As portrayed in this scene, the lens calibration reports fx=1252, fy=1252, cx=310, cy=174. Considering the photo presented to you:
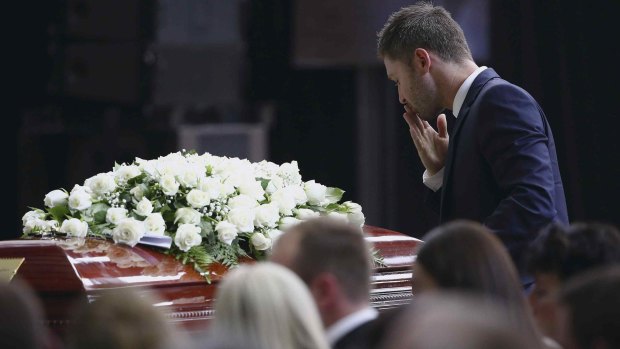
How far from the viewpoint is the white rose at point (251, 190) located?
12.7 feet

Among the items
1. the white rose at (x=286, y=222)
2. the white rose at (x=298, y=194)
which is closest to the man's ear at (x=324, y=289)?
the white rose at (x=286, y=222)

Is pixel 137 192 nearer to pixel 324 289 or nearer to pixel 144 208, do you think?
pixel 144 208

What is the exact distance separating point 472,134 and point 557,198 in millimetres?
325

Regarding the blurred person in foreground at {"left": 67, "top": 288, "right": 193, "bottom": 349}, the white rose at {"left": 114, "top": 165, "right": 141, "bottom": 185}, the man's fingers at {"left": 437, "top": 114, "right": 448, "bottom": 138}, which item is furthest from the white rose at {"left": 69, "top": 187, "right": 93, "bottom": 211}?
the blurred person in foreground at {"left": 67, "top": 288, "right": 193, "bottom": 349}

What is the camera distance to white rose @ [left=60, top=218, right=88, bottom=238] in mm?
3730

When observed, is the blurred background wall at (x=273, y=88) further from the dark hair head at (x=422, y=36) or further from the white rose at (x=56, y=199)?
the white rose at (x=56, y=199)

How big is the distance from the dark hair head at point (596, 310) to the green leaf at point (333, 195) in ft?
6.79

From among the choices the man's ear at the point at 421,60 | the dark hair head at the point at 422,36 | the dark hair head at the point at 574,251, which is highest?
the dark hair head at the point at 422,36

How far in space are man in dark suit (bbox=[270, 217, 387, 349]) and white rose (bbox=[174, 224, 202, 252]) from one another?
2.98 ft

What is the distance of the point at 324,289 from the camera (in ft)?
8.77

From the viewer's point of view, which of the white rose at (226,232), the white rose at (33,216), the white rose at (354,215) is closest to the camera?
the white rose at (226,232)

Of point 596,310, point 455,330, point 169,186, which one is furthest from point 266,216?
point 455,330

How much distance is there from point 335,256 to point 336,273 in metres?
0.04

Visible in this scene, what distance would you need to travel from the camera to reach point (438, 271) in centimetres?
266
